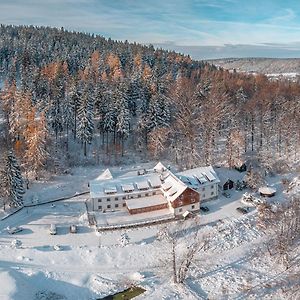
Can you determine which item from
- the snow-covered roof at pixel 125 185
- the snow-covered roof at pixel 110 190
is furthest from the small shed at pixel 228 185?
the snow-covered roof at pixel 110 190

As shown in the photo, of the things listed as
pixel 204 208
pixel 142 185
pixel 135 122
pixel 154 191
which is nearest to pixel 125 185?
pixel 142 185

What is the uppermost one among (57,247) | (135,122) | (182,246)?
(135,122)

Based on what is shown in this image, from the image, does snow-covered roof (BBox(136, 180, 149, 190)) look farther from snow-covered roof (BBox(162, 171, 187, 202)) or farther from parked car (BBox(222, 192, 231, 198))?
parked car (BBox(222, 192, 231, 198))

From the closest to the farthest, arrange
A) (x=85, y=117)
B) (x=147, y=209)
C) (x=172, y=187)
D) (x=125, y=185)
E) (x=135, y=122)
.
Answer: (x=147, y=209), (x=172, y=187), (x=125, y=185), (x=85, y=117), (x=135, y=122)

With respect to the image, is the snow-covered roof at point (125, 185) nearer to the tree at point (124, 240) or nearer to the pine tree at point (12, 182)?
the tree at point (124, 240)

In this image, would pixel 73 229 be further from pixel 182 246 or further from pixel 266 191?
pixel 266 191

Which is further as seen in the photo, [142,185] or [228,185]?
[228,185]

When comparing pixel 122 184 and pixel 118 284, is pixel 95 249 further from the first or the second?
pixel 122 184
